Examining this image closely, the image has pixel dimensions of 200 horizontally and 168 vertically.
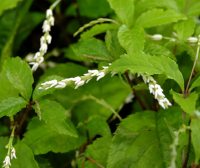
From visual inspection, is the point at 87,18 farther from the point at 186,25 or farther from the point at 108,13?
the point at 186,25

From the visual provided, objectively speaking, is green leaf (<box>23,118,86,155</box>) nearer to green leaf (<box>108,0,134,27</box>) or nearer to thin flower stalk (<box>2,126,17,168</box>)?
thin flower stalk (<box>2,126,17,168</box>)

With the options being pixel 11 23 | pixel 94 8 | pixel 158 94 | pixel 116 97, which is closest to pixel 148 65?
pixel 158 94

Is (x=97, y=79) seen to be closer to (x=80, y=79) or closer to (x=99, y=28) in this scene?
(x=80, y=79)

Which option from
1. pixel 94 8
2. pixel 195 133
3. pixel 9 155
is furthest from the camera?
pixel 94 8

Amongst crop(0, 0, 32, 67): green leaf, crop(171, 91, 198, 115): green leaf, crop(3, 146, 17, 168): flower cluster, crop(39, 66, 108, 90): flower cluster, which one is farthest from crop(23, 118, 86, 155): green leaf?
crop(0, 0, 32, 67): green leaf

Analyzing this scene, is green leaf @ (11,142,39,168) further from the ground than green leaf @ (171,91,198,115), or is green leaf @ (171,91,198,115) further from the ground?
green leaf @ (171,91,198,115)
